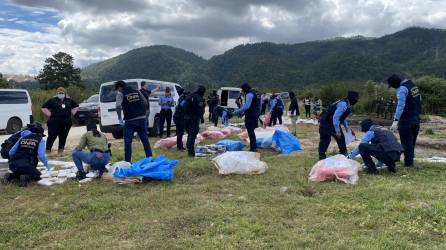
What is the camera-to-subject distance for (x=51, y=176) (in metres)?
7.72

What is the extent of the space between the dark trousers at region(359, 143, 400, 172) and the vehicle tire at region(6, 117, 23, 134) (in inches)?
518

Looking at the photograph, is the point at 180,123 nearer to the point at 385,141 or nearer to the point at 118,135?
the point at 118,135

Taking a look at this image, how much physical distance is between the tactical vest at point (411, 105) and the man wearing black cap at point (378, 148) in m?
0.63

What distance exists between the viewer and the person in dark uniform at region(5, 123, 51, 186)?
23.6 feet

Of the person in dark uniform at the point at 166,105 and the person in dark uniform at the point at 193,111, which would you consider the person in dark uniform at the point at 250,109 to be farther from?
the person in dark uniform at the point at 166,105

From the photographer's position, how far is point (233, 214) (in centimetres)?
545

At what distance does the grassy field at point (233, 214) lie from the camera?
464 cm

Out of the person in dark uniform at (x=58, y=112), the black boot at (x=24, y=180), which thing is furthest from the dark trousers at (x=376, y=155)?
the person in dark uniform at (x=58, y=112)

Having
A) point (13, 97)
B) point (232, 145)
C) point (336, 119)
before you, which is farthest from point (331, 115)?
point (13, 97)

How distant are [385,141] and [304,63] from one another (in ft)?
445

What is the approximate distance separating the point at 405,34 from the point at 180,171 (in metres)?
158

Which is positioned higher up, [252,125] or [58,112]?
[58,112]

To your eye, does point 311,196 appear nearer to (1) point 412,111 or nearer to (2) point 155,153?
(1) point 412,111

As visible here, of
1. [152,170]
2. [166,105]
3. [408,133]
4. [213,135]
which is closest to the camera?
[152,170]
